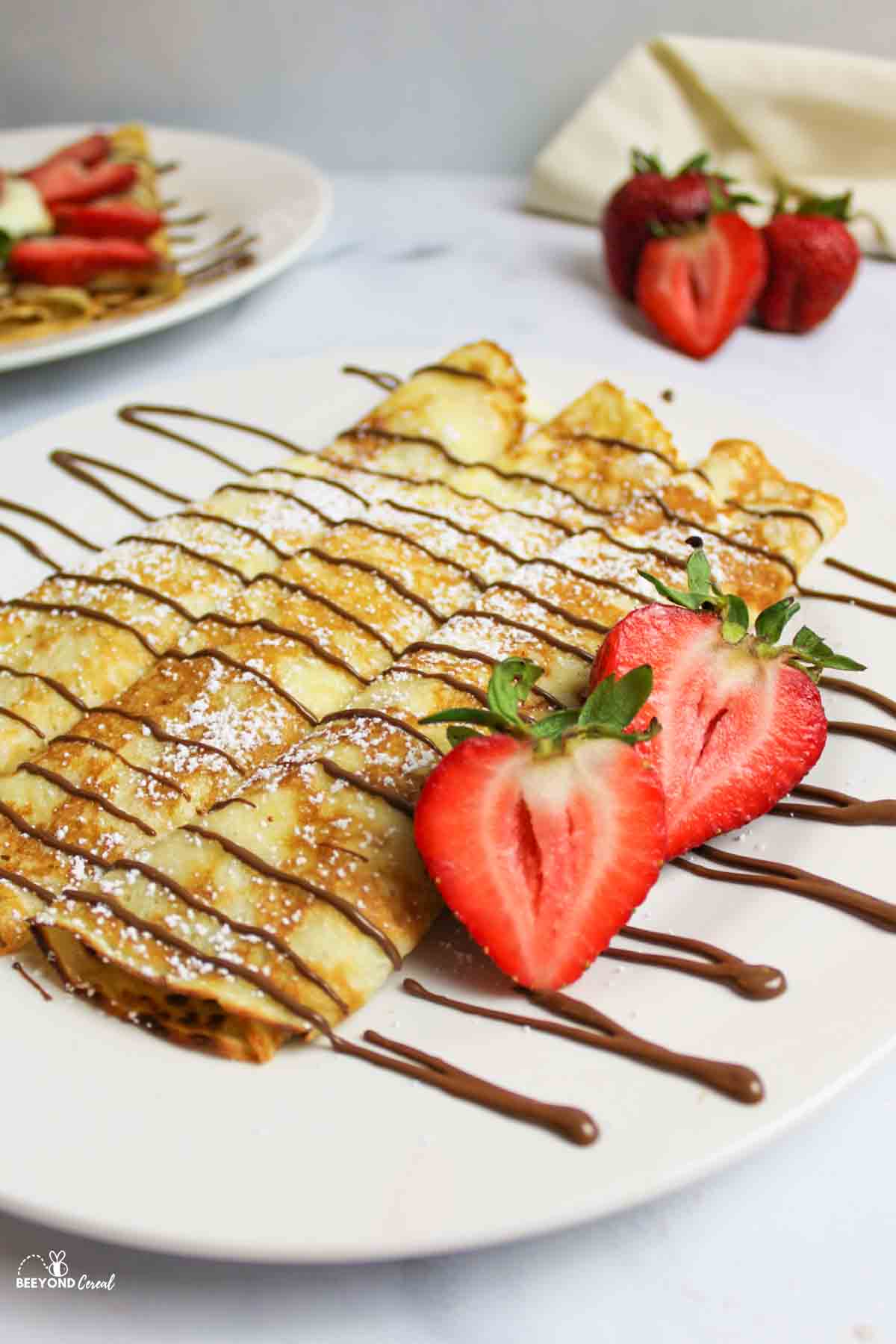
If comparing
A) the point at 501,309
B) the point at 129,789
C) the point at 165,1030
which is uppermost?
the point at 501,309

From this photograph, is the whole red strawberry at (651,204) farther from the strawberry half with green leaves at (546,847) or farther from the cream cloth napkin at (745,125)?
the strawberry half with green leaves at (546,847)

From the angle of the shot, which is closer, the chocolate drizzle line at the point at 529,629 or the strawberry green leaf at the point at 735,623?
the strawberry green leaf at the point at 735,623

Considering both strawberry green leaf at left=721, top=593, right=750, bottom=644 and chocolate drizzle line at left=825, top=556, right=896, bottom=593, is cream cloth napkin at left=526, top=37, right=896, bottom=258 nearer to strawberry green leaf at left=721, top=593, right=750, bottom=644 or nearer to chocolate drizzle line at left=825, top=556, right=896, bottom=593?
chocolate drizzle line at left=825, top=556, right=896, bottom=593

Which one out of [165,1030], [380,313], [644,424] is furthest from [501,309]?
[165,1030]

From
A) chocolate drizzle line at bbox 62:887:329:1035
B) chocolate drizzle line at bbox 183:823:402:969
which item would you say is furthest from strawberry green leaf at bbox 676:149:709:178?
chocolate drizzle line at bbox 62:887:329:1035

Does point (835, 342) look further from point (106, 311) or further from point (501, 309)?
point (106, 311)

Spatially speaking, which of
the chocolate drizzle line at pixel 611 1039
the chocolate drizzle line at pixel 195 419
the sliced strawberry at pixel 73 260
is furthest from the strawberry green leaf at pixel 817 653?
the sliced strawberry at pixel 73 260
